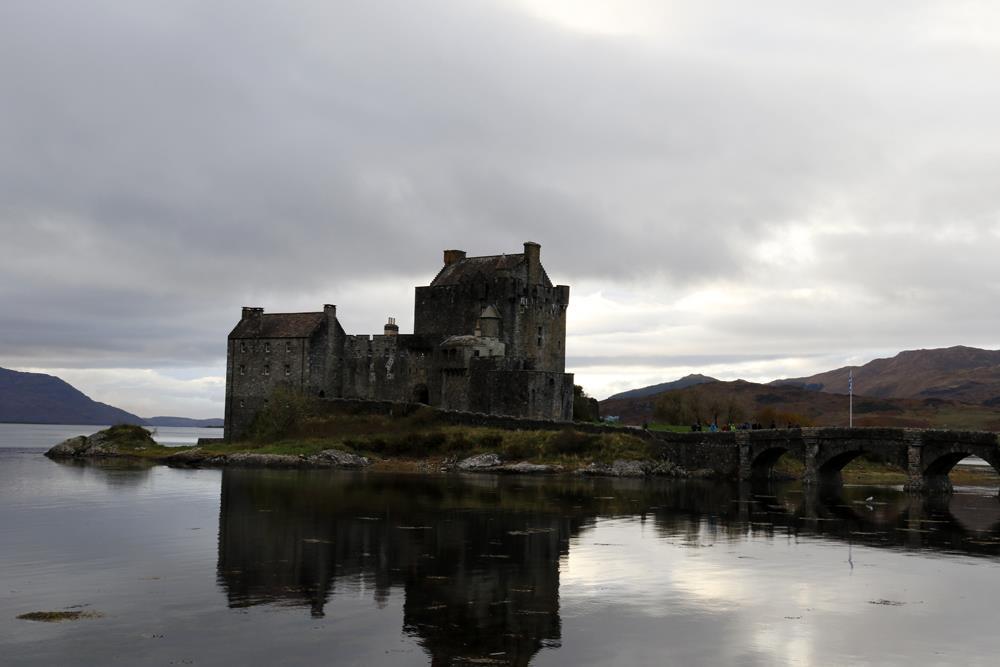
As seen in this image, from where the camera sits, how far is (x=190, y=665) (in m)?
17.8

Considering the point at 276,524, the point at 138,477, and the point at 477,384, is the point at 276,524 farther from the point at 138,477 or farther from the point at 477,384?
the point at 477,384

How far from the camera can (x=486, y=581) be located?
26.4 meters

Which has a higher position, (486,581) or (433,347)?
(433,347)

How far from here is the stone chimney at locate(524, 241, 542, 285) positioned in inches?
3433

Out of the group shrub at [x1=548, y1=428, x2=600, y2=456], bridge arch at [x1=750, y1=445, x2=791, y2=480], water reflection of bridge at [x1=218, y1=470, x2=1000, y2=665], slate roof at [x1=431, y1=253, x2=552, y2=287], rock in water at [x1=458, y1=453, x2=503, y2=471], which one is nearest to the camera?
water reflection of bridge at [x1=218, y1=470, x2=1000, y2=665]

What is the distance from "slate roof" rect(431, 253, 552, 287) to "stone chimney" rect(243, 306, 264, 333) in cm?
1617

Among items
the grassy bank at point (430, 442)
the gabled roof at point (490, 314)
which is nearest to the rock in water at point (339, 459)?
the grassy bank at point (430, 442)

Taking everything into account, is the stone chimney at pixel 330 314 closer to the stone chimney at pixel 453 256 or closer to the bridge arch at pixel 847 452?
the stone chimney at pixel 453 256

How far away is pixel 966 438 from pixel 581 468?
2461 centimetres

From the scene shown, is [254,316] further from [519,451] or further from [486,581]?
[486,581]

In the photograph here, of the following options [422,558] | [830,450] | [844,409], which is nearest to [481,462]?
[830,450]

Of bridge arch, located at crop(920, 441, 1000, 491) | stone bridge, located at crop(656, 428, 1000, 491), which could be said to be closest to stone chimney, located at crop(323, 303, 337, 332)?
stone bridge, located at crop(656, 428, 1000, 491)

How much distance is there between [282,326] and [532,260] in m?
22.9

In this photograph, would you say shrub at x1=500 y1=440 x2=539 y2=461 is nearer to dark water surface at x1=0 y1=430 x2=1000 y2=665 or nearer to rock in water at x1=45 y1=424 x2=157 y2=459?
dark water surface at x1=0 y1=430 x2=1000 y2=665
